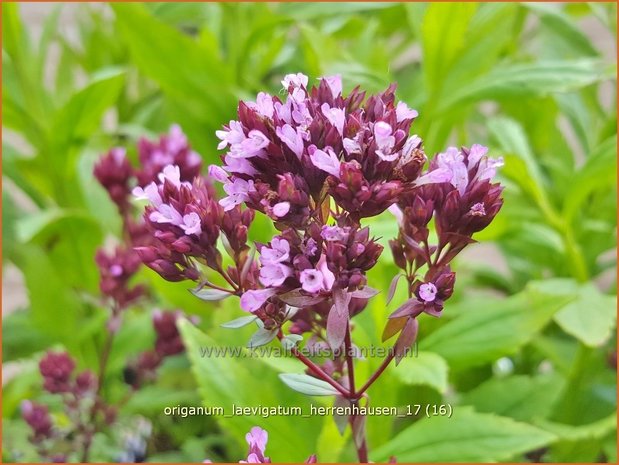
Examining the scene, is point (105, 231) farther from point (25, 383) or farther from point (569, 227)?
point (569, 227)

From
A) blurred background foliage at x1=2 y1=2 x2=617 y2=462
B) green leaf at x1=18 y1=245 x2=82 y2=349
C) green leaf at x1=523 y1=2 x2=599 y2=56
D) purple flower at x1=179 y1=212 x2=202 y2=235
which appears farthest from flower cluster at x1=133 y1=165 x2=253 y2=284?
green leaf at x1=523 y1=2 x2=599 y2=56

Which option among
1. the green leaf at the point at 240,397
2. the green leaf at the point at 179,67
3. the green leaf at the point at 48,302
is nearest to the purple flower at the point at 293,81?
the green leaf at the point at 240,397

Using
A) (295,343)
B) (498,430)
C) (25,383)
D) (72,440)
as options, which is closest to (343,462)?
(498,430)

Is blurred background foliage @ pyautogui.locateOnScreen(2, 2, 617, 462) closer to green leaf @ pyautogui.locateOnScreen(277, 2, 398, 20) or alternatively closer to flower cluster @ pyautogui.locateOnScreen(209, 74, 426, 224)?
green leaf @ pyautogui.locateOnScreen(277, 2, 398, 20)

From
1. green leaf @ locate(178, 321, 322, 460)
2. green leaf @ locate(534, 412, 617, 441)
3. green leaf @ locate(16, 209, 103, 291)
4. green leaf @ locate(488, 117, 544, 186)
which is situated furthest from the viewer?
green leaf @ locate(16, 209, 103, 291)

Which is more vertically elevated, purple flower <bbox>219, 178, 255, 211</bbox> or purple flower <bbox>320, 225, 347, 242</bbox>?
purple flower <bbox>219, 178, 255, 211</bbox>

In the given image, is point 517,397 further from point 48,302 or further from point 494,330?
point 48,302

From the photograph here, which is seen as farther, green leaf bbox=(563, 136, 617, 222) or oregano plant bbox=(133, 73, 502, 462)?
green leaf bbox=(563, 136, 617, 222)
